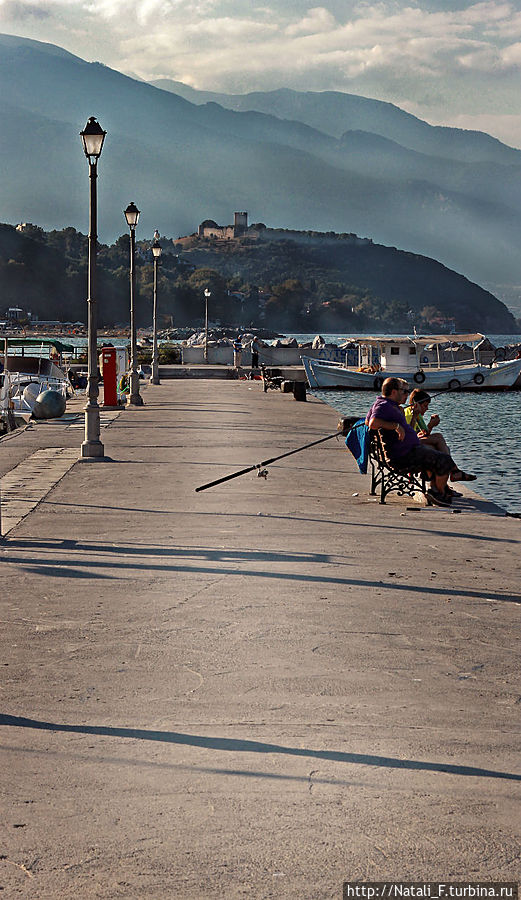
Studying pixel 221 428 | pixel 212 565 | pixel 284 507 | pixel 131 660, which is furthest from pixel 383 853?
pixel 221 428

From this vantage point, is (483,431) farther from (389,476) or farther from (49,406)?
(389,476)

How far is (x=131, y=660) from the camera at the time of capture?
6547 millimetres

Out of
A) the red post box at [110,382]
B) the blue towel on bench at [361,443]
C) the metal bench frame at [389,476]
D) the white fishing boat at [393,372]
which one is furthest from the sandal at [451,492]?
the white fishing boat at [393,372]

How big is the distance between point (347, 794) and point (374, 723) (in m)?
0.85

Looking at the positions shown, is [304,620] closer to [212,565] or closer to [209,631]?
[209,631]

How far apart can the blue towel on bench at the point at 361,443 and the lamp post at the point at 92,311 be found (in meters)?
4.80

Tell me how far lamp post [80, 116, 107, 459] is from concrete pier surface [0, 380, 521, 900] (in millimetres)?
5761

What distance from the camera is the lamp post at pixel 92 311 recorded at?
1772 centimetres

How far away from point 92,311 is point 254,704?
13.9m

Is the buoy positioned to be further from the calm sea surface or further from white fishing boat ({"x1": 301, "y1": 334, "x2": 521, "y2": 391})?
white fishing boat ({"x1": 301, "y1": 334, "x2": 521, "y2": 391})

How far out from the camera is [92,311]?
62.3 feet

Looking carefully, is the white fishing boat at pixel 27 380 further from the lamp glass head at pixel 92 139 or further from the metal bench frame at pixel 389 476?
the metal bench frame at pixel 389 476

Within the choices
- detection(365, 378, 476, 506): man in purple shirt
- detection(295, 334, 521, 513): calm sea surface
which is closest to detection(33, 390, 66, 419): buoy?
detection(295, 334, 521, 513): calm sea surface

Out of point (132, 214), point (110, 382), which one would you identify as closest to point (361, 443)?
point (110, 382)
